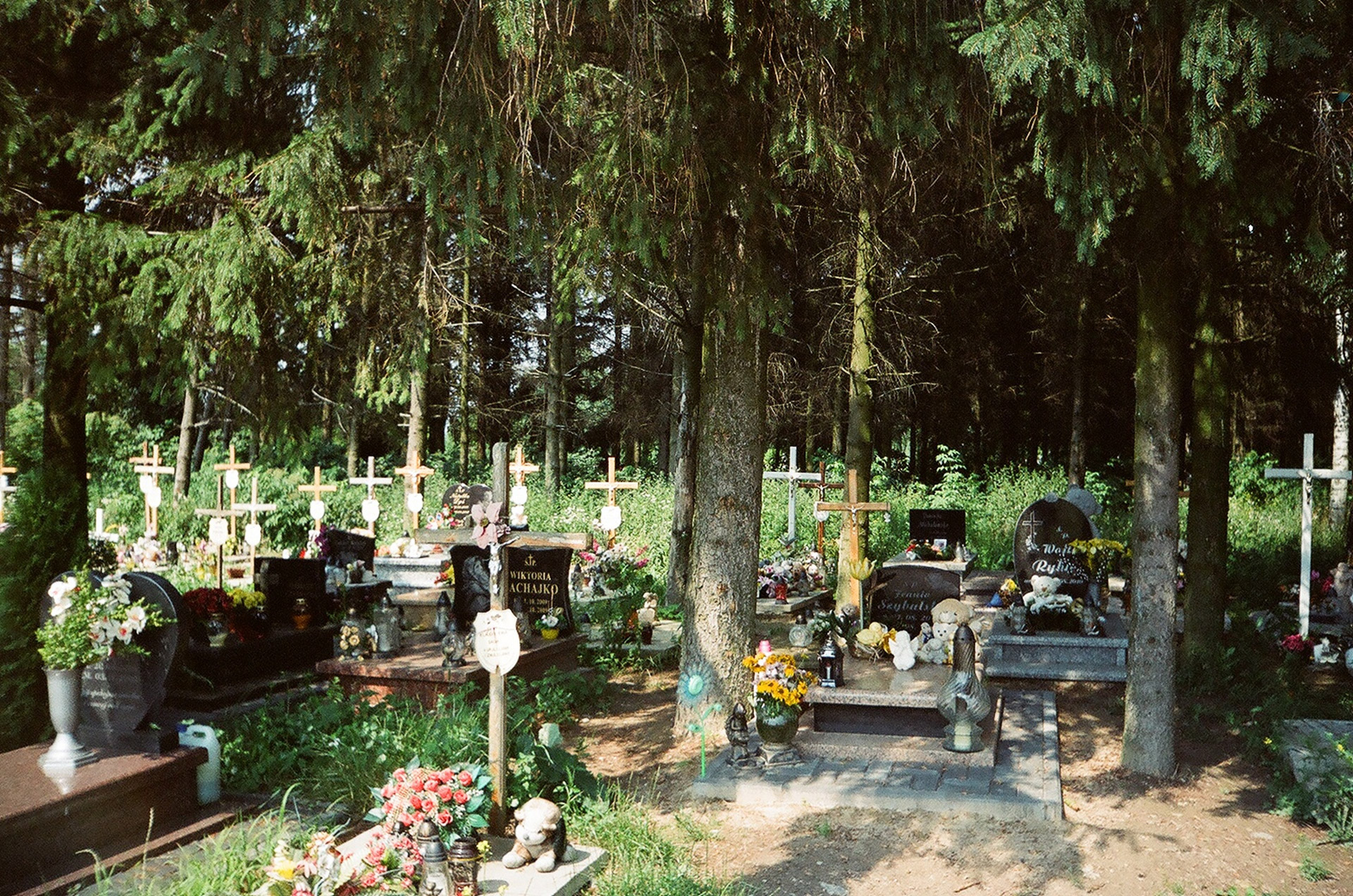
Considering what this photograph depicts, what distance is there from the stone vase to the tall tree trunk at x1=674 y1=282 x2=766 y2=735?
4.29m

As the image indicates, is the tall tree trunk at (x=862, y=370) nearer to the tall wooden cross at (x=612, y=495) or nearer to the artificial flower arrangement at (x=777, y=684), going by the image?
the tall wooden cross at (x=612, y=495)

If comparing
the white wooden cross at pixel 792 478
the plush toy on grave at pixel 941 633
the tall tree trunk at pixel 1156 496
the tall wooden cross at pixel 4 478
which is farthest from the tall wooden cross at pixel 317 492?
A: the tall tree trunk at pixel 1156 496

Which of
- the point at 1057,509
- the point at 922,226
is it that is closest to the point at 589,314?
the point at 922,226

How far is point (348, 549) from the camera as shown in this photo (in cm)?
1344

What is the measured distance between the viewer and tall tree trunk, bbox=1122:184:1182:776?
280 inches

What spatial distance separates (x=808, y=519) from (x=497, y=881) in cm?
1457

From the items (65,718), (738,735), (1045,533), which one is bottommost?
(738,735)

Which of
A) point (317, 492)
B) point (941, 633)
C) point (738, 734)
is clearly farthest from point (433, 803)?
point (317, 492)

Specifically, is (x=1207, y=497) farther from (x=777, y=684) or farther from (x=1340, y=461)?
(x=1340, y=461)

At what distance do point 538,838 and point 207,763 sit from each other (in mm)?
2331

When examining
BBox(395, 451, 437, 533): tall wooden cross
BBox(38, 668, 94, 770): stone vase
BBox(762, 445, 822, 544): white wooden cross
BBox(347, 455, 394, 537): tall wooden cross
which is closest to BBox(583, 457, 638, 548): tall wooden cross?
BBox(762, 445, 822, 544): white wooden cross

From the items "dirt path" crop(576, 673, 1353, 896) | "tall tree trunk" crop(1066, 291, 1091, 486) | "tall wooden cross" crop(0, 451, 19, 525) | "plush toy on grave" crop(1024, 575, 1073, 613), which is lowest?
"dirt path" crop(576, 673, 1353, 896)

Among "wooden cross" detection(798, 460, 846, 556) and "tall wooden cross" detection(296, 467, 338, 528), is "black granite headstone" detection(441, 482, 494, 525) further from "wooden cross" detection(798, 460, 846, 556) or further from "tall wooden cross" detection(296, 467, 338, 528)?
"wooden cross" detection(798, 460, 846, 556)

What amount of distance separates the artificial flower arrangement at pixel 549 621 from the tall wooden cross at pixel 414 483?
6.77 m
